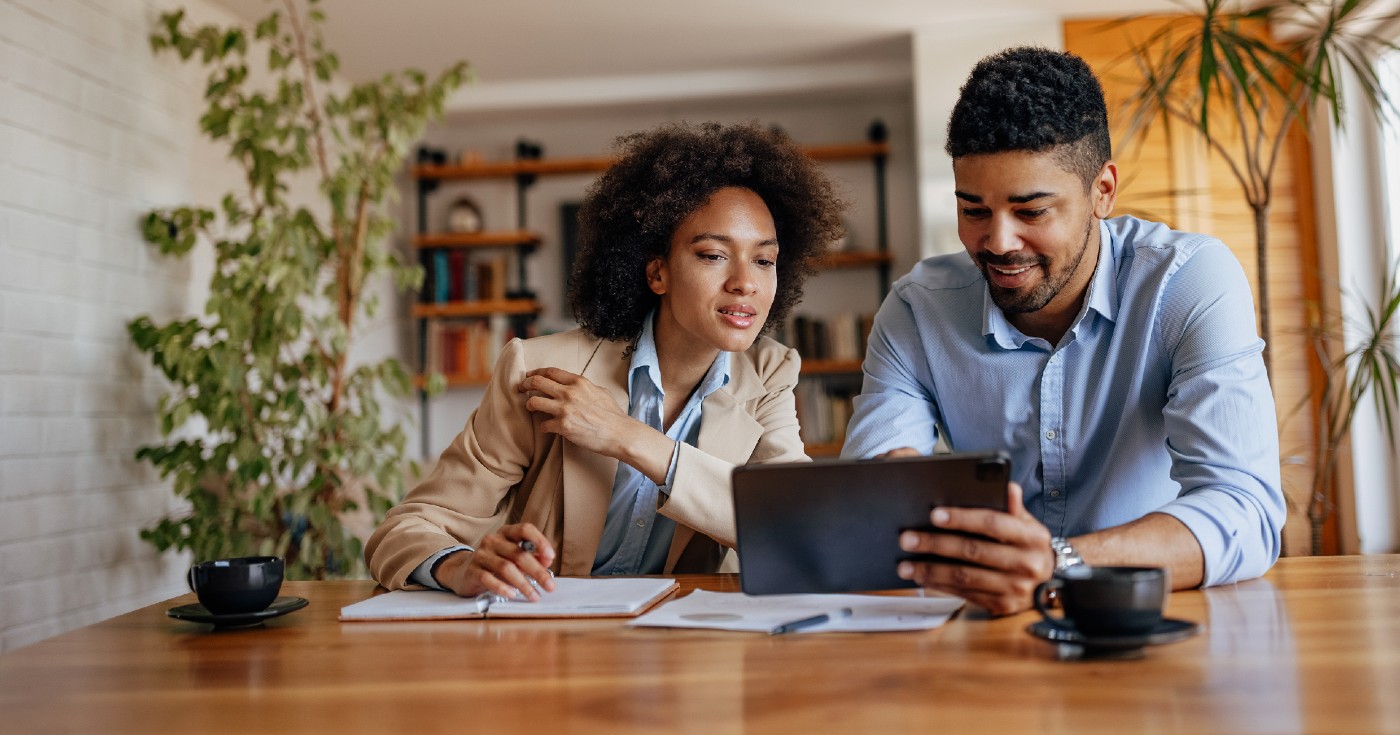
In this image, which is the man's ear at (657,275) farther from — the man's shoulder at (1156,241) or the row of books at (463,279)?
the row of books at (463,279)

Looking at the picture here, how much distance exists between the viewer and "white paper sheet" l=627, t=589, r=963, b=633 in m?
1.13

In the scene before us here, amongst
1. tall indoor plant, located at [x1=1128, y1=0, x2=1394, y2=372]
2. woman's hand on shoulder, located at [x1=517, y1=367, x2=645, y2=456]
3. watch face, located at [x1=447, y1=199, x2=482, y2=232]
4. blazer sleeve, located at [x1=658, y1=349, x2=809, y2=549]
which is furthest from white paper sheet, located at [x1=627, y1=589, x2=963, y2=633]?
watch face, located at [x1=447, y1=199, x2=482, y2=232]

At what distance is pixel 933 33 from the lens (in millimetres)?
5066

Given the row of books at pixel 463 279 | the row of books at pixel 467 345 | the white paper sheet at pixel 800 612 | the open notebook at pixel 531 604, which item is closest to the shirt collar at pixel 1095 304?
the white paper sheet at pixel 800 612

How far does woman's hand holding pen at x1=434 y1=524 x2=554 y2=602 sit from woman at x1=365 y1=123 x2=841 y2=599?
0.18 feet

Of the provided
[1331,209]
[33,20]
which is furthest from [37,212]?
[1331,209]

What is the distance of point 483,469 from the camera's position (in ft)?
5.80

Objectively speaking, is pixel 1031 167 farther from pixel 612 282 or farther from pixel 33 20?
pixel 33 20

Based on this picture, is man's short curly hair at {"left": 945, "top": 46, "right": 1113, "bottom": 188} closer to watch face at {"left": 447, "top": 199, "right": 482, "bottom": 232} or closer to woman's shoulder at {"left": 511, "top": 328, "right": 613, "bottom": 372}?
woman's shoulder at {"left": 511, "top": 328, "right": 613, "bottom": 372}

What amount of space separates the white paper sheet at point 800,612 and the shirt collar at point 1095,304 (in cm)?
57

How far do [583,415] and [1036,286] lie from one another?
2.34 ft

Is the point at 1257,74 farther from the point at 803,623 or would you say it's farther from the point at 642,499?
the point at 803,623

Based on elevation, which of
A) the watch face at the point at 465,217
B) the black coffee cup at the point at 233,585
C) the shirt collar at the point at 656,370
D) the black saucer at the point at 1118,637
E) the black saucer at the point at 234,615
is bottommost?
the black saucer at the point at 234,615

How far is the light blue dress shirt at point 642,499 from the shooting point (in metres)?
1.85
